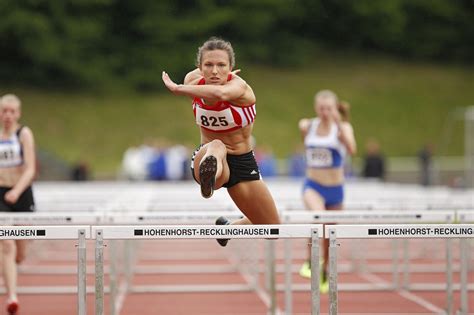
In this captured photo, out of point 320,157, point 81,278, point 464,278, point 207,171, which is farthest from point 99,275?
point 320,157

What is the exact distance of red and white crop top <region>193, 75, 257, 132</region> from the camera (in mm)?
6551

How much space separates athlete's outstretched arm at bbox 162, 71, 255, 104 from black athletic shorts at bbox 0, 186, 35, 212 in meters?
3.48

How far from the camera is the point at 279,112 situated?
47.3 m

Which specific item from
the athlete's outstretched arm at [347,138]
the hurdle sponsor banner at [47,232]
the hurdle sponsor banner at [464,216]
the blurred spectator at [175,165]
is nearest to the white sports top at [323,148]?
the athlete's outstretched arm at [347,138]

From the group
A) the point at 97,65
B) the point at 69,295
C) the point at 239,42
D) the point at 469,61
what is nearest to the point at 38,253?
the point at 69,295

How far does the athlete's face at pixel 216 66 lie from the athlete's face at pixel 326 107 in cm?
337

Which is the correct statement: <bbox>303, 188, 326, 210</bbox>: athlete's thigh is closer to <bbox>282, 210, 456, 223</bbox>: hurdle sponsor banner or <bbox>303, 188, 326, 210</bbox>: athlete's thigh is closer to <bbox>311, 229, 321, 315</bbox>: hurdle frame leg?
<bbox>282, 210, 456, 223</bbox>: hurdle sponsor banner

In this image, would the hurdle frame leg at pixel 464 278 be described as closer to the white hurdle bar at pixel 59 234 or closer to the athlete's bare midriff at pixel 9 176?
the white hurdle bar at pixel 59 234

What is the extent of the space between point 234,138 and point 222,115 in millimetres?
284

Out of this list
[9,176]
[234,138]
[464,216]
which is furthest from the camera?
[9,176]

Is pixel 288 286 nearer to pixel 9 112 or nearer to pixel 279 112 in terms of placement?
pixel 9 112

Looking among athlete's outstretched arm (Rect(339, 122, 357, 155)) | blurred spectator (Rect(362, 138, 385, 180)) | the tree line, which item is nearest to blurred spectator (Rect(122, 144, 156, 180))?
blurred spectator (Rect(362, 138, 385, 180))

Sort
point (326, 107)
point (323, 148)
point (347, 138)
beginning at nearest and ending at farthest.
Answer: point (347, 138)
point (326, 107)
point (323, 148)

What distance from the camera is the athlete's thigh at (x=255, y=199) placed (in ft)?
22.4
